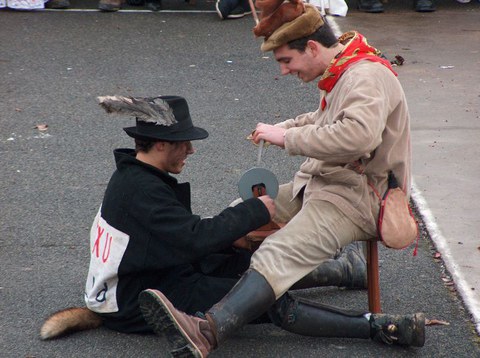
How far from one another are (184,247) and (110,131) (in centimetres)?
304

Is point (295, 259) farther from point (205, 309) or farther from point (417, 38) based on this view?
point (417, 38)

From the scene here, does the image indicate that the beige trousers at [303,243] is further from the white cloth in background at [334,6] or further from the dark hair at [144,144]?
the white cloth in background at [334,6]

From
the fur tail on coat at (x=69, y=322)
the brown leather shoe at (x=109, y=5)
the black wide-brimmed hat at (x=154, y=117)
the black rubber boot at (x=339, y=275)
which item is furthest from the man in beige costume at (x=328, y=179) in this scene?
the brown leather shoe at (x=109, y=5)

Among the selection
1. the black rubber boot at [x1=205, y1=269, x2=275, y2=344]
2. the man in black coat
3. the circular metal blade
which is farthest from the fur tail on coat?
the circular metal blade

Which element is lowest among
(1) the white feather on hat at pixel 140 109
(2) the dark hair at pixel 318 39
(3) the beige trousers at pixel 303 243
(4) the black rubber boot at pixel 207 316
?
(4) the black rubber boot at pixel 207 316

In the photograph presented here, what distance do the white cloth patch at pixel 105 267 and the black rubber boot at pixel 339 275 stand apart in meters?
0.94

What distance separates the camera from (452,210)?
5.16 m

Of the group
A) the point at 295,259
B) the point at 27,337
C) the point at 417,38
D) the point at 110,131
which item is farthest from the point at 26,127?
the point at 417,38

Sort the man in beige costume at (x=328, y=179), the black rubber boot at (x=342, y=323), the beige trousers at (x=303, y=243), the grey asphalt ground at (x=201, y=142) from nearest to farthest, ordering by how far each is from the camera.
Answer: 1. the man in beige costume at (x=328, y=179)
2. the beige trousers at (x=303, y=243)
3. the black rubber boot at (x=342, y=323)
4. the grey asphalt ground at (x=201, y=142)

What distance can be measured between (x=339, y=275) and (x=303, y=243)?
0.65 metres

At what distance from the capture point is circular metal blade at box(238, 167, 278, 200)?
3908mm

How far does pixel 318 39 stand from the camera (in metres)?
3.71

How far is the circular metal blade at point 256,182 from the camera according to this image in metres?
3.91

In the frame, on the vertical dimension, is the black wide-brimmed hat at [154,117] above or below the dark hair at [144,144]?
above
